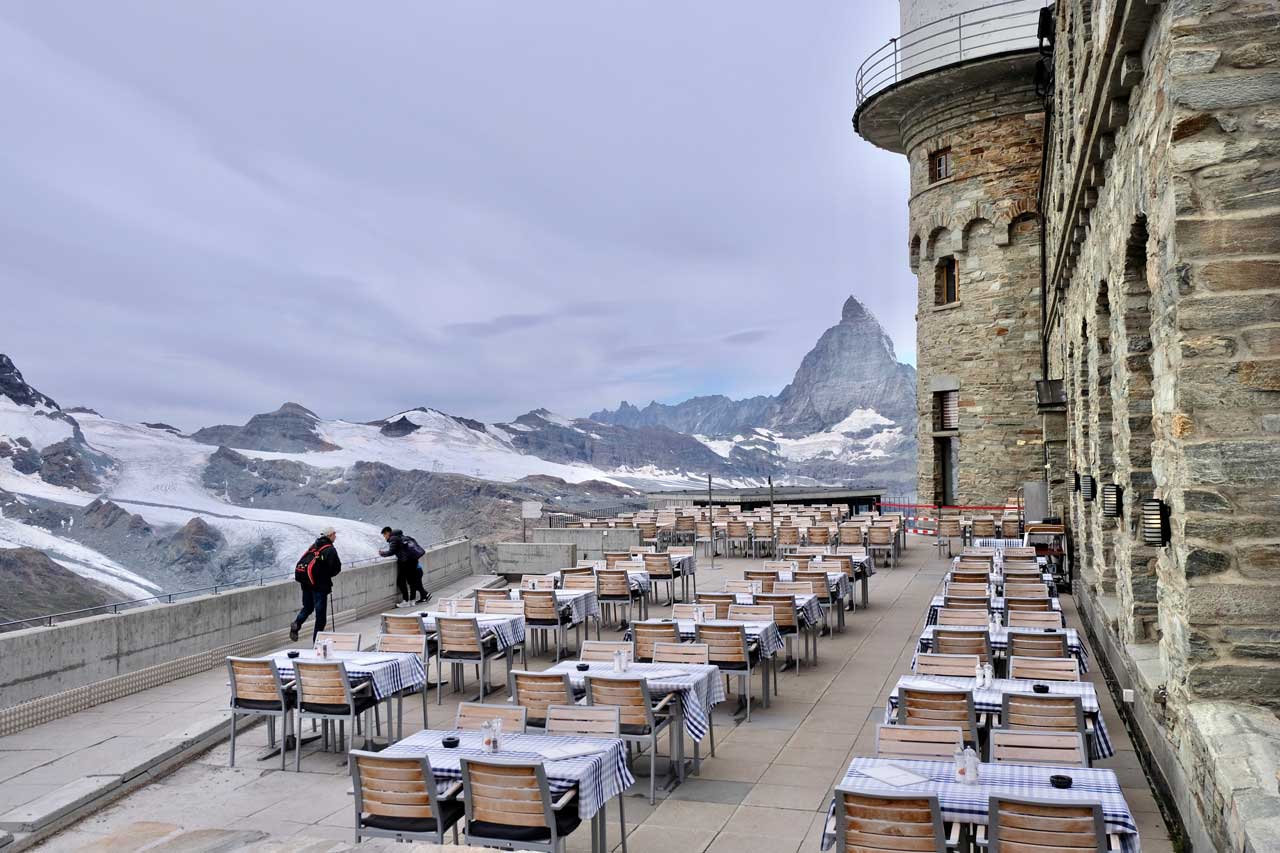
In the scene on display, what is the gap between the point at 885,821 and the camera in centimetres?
482

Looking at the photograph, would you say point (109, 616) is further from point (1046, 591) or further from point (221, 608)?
point (1046, 591)

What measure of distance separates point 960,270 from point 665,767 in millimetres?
23112

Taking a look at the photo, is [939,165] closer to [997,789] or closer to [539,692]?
[539,692]

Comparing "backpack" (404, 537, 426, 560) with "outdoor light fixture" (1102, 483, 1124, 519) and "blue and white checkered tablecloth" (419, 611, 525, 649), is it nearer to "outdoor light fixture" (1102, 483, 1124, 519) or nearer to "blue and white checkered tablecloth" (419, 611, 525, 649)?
"blue and white checkered tablecloth" (419, 611, 525, 649)

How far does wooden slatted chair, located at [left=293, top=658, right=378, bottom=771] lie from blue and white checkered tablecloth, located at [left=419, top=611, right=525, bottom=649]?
219cm

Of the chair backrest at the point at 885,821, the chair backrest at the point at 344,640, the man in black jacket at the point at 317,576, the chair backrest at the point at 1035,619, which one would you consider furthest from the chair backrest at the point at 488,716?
the man in black jacket at the point at 317,576

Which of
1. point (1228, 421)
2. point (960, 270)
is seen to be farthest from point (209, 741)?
point (960, 270)

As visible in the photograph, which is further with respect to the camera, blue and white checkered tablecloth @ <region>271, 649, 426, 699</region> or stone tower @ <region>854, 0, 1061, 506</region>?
stone tower @ <region>854, 0, 1061, 506</region>

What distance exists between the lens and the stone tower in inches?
1075

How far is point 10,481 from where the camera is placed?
5556cm

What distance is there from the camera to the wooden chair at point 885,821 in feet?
15.6

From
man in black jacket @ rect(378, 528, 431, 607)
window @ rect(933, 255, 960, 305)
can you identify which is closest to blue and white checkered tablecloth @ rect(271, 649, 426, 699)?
man in black jacket @ rect(378, 528, 431, 607)

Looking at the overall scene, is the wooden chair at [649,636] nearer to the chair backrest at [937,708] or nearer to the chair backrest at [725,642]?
the chair backrest at [725,642]

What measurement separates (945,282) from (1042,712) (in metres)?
24.4
